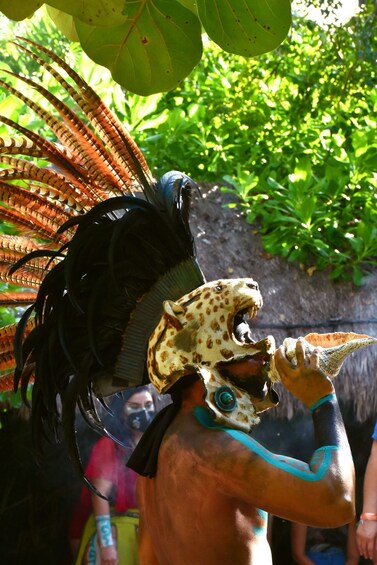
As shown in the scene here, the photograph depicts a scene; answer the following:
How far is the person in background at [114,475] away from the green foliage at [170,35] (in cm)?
341

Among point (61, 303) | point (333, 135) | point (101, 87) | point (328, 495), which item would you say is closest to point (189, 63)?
point (328, 495)

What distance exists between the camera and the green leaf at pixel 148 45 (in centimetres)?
137

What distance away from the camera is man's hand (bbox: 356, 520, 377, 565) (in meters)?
4.23

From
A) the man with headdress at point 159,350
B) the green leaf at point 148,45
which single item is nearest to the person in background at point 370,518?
the man with headdress at point 159,350

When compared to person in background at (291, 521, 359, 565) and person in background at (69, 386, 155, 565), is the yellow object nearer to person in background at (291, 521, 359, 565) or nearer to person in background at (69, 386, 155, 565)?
person in background at (69, 386, 155, 565)

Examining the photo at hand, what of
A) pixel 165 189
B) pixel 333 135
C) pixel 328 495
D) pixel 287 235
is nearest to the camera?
pixel 328 495

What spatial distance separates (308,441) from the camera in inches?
198

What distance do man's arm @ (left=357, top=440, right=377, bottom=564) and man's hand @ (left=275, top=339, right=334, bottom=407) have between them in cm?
217

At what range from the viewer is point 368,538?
425cm

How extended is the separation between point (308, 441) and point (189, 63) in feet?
12.6

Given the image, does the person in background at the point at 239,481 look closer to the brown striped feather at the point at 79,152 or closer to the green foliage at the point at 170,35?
the brown striped feather at the point at 79,152

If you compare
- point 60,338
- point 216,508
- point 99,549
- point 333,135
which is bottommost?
point 99,549

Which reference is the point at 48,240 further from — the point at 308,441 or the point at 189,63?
the point at 308,441

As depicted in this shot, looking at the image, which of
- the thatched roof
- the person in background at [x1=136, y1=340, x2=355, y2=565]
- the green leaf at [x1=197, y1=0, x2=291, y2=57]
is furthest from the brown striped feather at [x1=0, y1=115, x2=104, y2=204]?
the thatched roof
